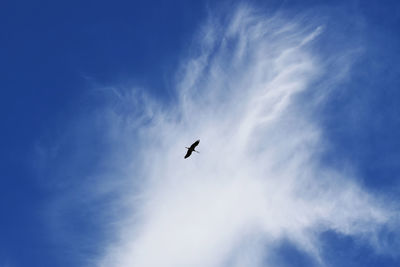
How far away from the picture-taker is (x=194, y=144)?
115 feet
